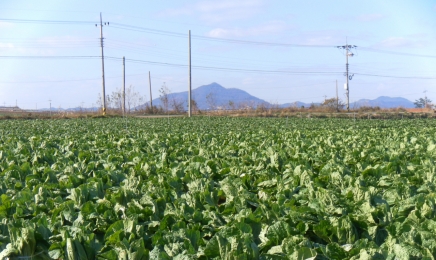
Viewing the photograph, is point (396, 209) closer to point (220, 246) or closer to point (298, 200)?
point (298, 200)

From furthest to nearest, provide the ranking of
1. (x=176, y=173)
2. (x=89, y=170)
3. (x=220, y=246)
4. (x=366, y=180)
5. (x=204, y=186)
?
1. (x=89, y=170)
2. (x=176, y=173)
3. (x=366, y=180)
4. (x=204, y=186)
5. (x=220, y=246)

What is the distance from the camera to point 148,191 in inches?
195

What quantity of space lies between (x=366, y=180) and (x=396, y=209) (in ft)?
5.74

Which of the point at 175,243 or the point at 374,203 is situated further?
the point at 374,203

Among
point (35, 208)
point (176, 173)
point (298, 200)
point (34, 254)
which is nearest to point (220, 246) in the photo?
point (34, 254)

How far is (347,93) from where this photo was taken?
215 ft

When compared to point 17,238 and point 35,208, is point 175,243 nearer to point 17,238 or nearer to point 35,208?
point 17,238

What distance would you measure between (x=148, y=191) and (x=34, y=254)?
1868mm

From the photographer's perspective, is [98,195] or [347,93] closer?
[98,195]

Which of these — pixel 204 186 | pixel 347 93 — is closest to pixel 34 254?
pixel 204 186

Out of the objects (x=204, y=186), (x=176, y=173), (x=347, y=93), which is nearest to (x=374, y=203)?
(x=204, y=186)

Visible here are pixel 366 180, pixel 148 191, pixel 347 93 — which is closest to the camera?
pixel 148 191

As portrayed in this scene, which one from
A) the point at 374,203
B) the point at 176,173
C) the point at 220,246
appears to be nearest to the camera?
the point at 220,246

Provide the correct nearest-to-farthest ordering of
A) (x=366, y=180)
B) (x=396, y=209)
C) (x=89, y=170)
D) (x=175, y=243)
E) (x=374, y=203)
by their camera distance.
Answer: (x=175, y=243)
(x=396, y=209)
(x=374, y=203)
(x=366, y=180)
(x=89, y=170)
